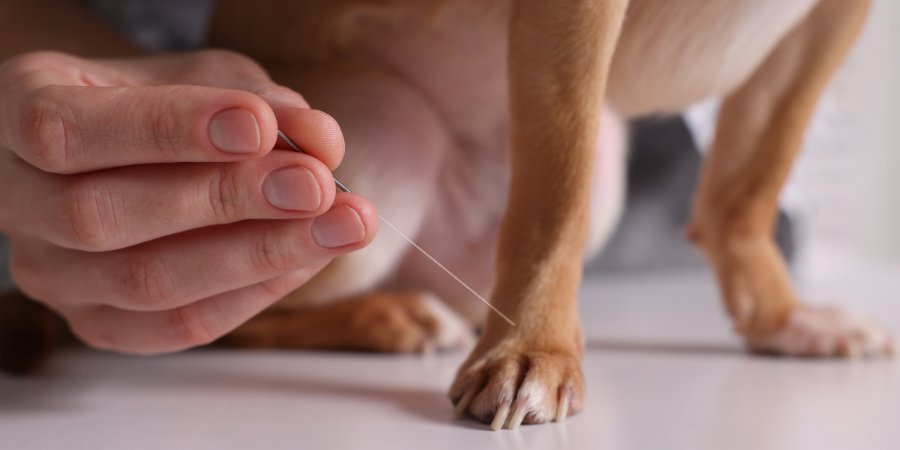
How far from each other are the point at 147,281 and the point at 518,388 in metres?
0.33

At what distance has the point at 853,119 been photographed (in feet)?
9.36

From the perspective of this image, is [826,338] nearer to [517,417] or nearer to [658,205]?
[517,417]

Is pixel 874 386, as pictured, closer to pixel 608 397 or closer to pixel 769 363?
pixel 769 363

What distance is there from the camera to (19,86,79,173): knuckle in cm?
78

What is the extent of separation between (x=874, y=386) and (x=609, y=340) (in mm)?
392

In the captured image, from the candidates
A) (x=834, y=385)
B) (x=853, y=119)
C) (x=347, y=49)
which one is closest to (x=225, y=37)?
(x=347, y=49)

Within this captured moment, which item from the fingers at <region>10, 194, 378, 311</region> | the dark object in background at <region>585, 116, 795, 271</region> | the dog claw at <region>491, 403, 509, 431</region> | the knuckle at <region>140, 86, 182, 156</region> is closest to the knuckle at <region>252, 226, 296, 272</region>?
the fingers at <region>10, 194, 378, 311</region>

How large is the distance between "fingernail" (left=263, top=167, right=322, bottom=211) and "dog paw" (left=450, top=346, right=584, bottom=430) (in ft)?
0.75

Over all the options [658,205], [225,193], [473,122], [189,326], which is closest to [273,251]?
[225,193]

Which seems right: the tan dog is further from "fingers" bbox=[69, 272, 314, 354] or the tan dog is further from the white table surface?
"fingers" bbox=[69, 272, 314, 354]

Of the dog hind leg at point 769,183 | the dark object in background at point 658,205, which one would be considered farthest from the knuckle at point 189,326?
the dark object in background at point 658,205

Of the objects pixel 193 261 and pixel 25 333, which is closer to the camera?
pixel 193 261

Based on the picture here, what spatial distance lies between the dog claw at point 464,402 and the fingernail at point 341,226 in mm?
192

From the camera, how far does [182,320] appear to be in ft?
3.04
